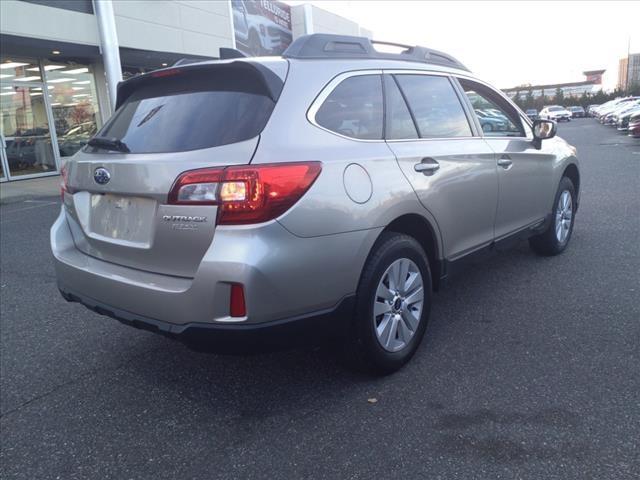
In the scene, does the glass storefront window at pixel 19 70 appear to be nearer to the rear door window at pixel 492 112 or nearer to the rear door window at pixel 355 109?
the rear door window at pixel 492 112

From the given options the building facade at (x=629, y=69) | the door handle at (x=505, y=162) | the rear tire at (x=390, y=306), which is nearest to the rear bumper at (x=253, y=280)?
the rear tire at (x=390, y=306)

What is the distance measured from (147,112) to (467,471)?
2405mm

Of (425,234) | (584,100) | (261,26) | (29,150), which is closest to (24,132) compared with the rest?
(29,150)

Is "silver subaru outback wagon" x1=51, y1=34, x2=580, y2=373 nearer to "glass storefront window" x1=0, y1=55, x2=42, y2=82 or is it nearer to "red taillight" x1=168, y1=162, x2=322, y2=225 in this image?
"red taillight" x1=168, y1=162, x2=322, y2=225

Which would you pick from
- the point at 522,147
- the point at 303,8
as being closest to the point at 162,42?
the point at 303,8

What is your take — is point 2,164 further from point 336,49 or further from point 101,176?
point 336,49

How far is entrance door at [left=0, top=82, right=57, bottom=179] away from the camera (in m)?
14.8

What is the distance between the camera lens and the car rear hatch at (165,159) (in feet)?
8.25

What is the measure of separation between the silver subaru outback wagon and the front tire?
68.7 inches

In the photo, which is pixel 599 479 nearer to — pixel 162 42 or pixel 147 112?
pixel 147 112

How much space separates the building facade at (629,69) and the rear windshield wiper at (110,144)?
294 ft

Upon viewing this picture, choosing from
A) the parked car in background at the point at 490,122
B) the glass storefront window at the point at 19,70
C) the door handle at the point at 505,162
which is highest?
the glass storefront window at the point at 19,70

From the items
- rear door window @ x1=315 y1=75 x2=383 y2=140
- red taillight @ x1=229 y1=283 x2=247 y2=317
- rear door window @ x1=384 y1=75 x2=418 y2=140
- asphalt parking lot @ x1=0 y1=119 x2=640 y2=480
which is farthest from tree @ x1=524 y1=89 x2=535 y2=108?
red taillight @ x1=229 y1=283 x2=247 y2=317

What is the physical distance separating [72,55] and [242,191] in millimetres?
15265
